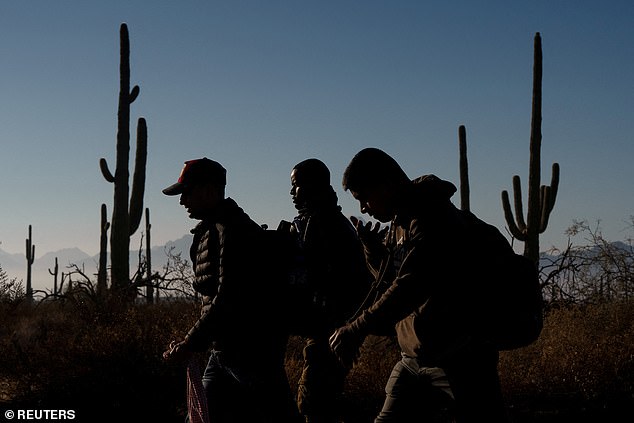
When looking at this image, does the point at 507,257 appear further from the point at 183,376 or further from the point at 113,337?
the point at 113,337

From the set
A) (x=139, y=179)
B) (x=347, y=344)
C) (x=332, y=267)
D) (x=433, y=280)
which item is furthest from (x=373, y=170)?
(x=139, y=179)

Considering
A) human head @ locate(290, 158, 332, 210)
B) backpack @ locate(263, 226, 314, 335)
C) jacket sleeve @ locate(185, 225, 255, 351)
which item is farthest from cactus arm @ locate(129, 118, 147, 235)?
jacket sleeve @ locate(185, 225, 255, 351)

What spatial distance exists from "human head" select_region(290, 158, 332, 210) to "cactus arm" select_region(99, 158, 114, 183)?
1143 centimetres

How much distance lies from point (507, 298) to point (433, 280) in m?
0.29

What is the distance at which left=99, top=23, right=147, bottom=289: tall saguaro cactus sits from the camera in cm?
1537

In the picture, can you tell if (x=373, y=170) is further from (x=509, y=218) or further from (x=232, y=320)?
(x=509, y=218)

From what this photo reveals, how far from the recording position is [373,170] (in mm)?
3441

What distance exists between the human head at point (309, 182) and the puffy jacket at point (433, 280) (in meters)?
1.65

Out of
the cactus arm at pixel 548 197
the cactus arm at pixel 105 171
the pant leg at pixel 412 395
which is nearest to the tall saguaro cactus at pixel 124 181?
the cactus arm at pixel 105 171

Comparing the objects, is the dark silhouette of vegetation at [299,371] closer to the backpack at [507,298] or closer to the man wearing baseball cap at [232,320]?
the man wearing baseball cap at [232,320]

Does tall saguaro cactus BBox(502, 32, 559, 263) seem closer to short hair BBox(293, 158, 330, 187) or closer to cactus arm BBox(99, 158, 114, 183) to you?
cactus arm BBox(99, 158, 114, 183)

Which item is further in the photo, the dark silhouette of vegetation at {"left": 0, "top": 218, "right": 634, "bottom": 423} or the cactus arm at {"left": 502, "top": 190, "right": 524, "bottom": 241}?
the cactus arm at {"left": 502, "top": 190, "right": 524, "bottom": 241}

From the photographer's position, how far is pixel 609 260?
1199 cm

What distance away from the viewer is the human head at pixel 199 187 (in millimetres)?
4039
